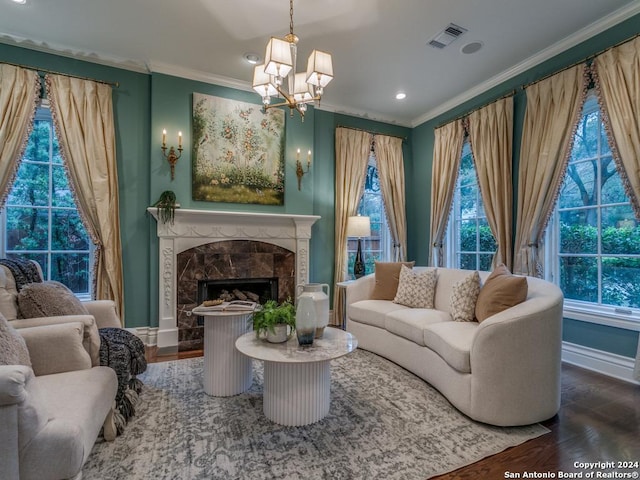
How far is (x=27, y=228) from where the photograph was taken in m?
3.29

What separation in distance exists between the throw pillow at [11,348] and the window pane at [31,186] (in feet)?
8.14

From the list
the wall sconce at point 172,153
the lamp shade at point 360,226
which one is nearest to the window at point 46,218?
the wall sconce at point 172,153

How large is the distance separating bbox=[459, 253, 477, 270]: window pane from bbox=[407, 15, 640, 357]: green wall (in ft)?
1.76

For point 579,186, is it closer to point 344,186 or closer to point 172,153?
point 344,186

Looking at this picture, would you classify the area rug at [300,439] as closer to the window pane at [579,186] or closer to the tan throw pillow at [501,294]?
the tan throw pillow at [501,294]

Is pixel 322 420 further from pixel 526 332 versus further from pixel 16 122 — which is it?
pixel 16 122

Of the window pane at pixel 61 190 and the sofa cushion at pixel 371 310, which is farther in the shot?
the window pane at pixel 61 190

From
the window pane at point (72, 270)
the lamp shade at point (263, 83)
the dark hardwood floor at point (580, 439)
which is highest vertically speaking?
the lamp shade at point (263, 83)

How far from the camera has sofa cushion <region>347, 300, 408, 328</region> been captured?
3.12 meters

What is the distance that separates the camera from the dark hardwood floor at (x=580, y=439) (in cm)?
158

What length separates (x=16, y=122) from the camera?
9.99 feet

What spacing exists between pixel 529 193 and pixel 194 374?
3.65 metres

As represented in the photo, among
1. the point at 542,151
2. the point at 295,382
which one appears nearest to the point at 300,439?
the point at 295,382

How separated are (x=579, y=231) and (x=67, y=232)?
5264 millimetres
